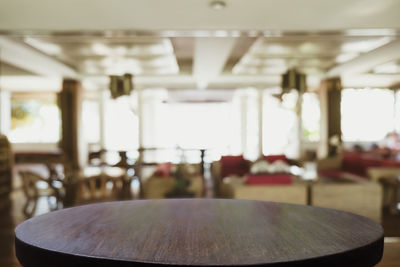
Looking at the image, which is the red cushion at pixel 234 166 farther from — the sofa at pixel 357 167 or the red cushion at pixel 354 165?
the red cushion at pixel 354 165

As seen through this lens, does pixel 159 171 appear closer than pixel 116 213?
No

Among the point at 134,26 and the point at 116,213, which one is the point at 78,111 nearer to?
the point at 134,26

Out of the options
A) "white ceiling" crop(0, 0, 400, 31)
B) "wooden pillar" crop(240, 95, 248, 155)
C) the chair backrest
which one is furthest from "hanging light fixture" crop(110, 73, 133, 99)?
"wooden pillar" crop(240, 95, 248, 155)

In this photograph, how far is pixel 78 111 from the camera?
27.8ft

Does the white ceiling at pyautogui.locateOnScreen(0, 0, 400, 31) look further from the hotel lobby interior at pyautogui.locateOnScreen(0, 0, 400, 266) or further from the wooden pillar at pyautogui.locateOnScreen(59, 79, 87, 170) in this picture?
the wooden pillar at pyautogui.locateOnScreen(59, 79, 87, 170)

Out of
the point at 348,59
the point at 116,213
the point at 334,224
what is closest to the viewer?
the point at 334,224

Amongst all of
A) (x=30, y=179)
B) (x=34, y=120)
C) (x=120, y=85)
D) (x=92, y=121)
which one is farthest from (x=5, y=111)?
(x=30, y=179)

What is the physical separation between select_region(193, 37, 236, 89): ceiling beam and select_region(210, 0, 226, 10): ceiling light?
4.36 ft

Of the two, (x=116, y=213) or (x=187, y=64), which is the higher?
(x=187, y=64)

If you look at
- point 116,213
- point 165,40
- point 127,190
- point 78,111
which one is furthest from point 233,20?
point 78,111

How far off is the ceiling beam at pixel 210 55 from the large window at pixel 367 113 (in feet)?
21.2

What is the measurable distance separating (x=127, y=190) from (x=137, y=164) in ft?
1.80

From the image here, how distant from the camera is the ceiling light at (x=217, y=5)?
10.8ft

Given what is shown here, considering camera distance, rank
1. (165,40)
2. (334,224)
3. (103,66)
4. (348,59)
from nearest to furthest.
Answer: (334,224), (165,40), (348,59), (103,66)
